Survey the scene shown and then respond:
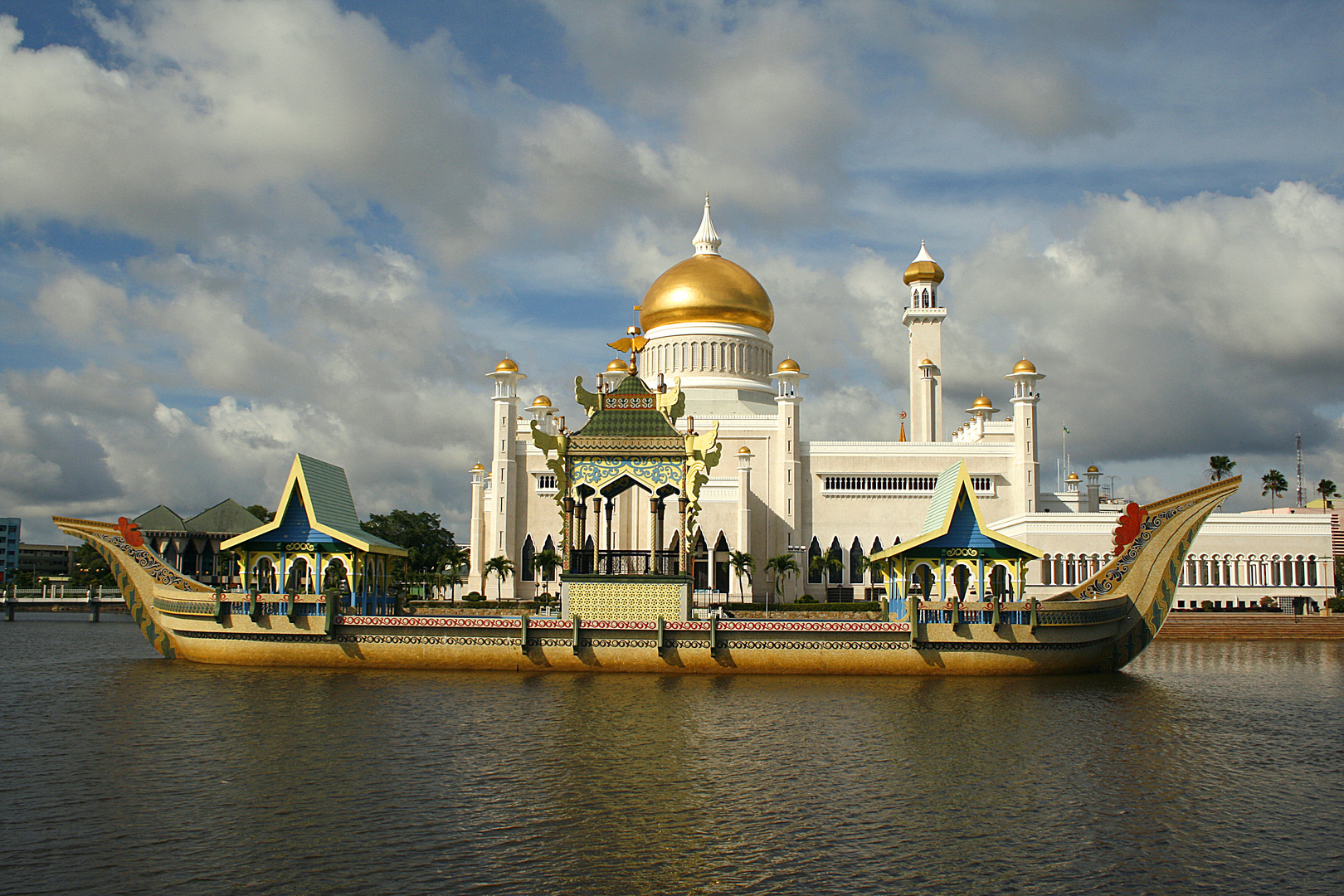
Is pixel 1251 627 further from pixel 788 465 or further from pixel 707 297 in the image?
pixel 707 297

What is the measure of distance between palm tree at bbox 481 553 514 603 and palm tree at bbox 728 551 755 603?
10218 mm

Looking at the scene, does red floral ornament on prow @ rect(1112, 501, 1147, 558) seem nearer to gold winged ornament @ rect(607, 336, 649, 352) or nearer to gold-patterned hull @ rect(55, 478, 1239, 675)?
gold-patterned hull @ rect(55, 478, 1239, 675)

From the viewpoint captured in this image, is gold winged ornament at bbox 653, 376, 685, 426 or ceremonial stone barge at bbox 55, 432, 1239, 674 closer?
ceremonial stone barge at bbox 55, 432, 1239, 674

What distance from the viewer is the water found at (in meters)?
10.1

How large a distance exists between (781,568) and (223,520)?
33052 millimetres

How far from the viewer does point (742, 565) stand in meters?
44.4

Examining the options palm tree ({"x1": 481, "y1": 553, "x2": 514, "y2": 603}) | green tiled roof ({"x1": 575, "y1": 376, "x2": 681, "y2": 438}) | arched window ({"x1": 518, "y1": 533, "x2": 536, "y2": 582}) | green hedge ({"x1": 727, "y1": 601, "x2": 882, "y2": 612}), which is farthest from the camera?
arched window ({"x1": 518, "y1": 533, "x2": 536, "y2": 582})

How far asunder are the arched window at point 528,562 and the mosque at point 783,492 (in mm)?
79

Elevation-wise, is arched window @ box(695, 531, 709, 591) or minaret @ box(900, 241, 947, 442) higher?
minaret @ box(900, 241, 947, 442)

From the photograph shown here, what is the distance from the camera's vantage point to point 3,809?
478 inches

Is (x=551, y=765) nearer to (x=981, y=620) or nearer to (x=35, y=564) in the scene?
(x=981, y=620)

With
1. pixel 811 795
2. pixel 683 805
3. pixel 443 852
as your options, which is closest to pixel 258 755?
pixel 443 852

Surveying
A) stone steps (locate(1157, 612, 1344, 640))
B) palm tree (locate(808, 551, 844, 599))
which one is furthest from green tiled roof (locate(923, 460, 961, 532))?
stone steps (locate(1157, 612, 1344, 640))

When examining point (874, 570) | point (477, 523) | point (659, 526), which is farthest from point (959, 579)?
point (477, 523)
